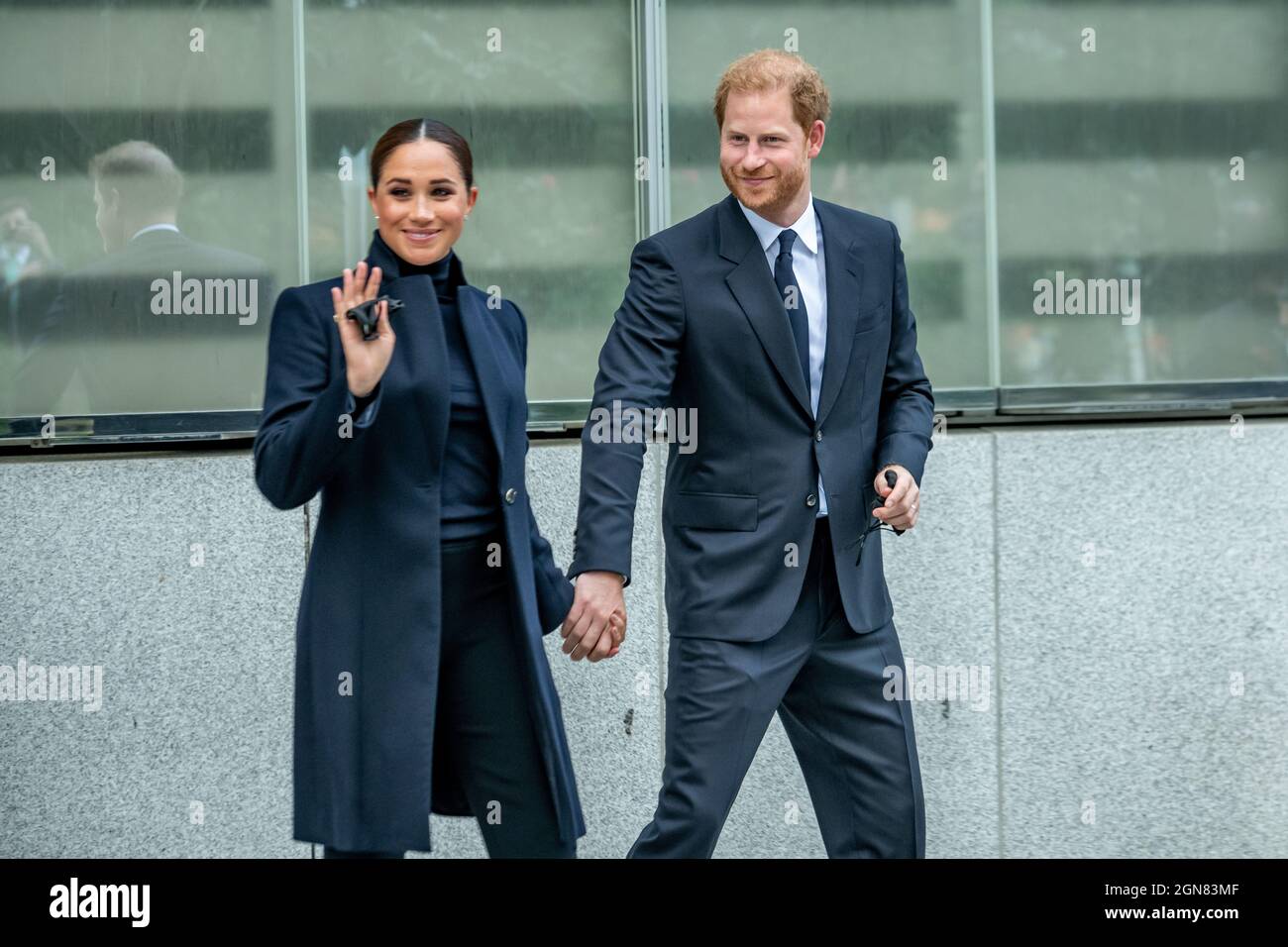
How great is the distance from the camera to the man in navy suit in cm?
368

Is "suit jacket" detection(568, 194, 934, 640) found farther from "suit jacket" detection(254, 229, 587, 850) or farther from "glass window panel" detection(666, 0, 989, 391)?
"glass window panel" detection(666, 0, 989, 391)

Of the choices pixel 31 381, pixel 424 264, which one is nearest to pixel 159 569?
pixel 31 381

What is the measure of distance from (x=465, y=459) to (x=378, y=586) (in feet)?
1.18

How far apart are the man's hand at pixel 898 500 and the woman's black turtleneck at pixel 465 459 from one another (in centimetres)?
90

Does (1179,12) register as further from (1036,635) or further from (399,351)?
(399,351)

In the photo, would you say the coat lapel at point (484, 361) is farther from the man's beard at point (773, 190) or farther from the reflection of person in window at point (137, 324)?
the reflection of person in window at point (137, 324)

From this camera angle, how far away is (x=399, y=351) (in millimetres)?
3648

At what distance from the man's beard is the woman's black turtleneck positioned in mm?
752

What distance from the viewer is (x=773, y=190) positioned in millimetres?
3756

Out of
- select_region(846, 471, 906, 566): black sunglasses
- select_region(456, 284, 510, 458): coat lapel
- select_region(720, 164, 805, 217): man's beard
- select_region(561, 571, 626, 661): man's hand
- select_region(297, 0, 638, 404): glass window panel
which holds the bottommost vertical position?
select_region(561, 571, 626, 661): man's hand

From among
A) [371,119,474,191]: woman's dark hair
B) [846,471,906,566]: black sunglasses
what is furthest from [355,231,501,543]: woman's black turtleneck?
[846,471,906,566]: black sunglasses

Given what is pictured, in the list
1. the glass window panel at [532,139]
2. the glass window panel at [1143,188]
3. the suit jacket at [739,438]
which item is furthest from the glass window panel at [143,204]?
the glass window panel at [1143,188]

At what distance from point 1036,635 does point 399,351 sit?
285 cm

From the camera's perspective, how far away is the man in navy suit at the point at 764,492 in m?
3.68
